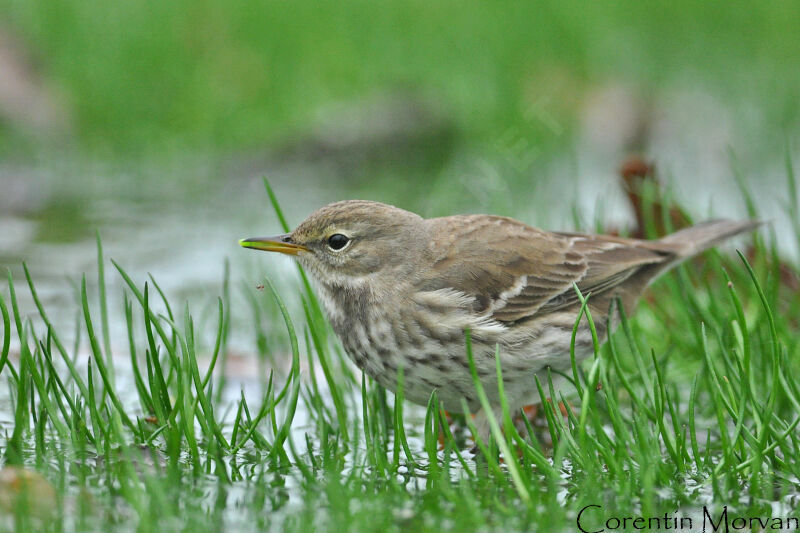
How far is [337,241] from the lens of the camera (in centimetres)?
576

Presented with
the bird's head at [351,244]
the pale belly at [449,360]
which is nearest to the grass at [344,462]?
the pale belly at [449,360]

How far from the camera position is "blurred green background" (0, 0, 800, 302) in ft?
33.1

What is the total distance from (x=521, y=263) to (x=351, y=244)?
93 centimetres

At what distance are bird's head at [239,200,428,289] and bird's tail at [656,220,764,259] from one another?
162 cm

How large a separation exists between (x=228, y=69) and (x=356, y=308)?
26.8ft

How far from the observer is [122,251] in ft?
29.1

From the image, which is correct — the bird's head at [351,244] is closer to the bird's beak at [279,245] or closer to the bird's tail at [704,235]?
the bird's beak at [279,245]

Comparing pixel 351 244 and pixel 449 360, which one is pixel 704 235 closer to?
pixel 449 360

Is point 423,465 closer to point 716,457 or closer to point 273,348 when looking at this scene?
point 716,457

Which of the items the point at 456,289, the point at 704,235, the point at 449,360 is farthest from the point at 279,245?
the point at 704,235

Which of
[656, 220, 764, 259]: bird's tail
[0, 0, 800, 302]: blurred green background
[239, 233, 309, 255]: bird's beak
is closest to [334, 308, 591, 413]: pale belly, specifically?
[239, 233, 309, 255]: bird's beak

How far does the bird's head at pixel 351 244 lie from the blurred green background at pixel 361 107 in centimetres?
306

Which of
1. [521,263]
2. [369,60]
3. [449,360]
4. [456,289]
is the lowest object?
[449,360]

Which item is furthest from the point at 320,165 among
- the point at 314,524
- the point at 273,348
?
the point at 314,524
